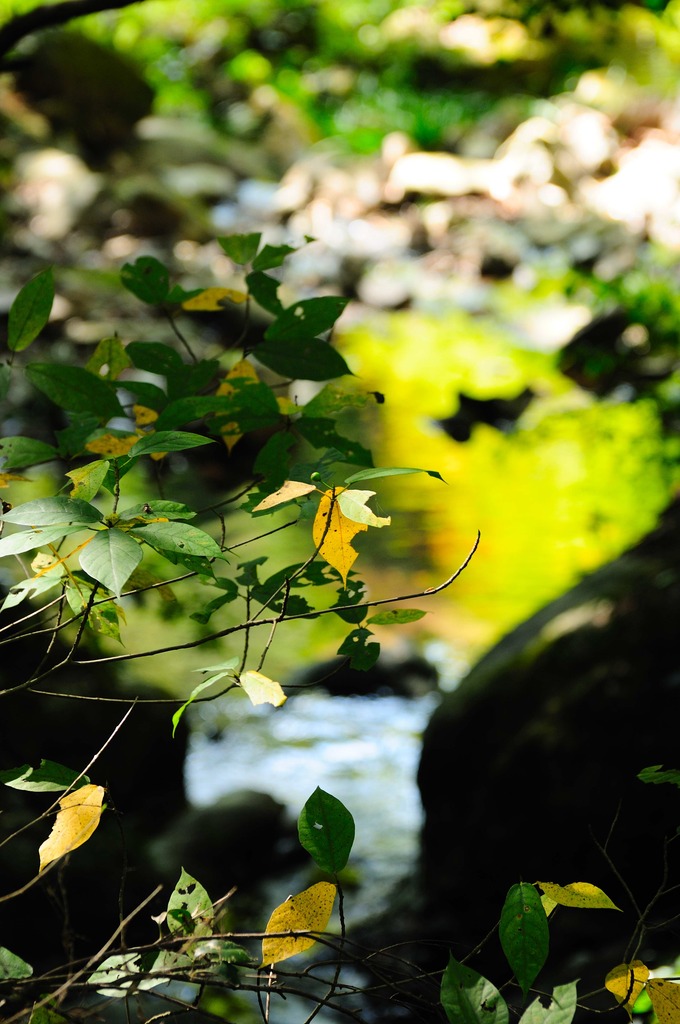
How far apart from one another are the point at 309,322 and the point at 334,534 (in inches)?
14.7

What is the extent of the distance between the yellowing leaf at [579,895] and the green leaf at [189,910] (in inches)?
12.4

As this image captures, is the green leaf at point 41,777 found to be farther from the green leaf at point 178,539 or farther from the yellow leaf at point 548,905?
the yellow leaf at point 548,905

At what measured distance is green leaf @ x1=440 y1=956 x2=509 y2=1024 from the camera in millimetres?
723

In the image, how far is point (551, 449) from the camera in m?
7.52

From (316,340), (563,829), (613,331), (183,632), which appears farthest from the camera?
(613,331)

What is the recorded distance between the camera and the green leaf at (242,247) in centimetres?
118

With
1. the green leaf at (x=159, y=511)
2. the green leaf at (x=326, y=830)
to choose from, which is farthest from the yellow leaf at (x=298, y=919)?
the green leaf at (x=159, y=511)

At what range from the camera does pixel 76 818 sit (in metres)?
0.79

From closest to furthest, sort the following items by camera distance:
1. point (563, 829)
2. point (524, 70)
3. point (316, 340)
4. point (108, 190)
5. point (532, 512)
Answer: point (316, 340)
point (563, 829)
point (532, 512)
point (108, 190)
point (524, 70)

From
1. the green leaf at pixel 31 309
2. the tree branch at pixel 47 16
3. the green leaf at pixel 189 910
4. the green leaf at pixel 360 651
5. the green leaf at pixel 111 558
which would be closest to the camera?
the green leaf at pixel 111 558

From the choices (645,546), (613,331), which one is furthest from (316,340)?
(613,331)

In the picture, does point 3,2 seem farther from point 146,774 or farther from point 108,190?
point 146,774

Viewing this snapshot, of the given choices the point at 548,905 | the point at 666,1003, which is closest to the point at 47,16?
the point at 548,905

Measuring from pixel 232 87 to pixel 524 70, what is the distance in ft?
18.8
